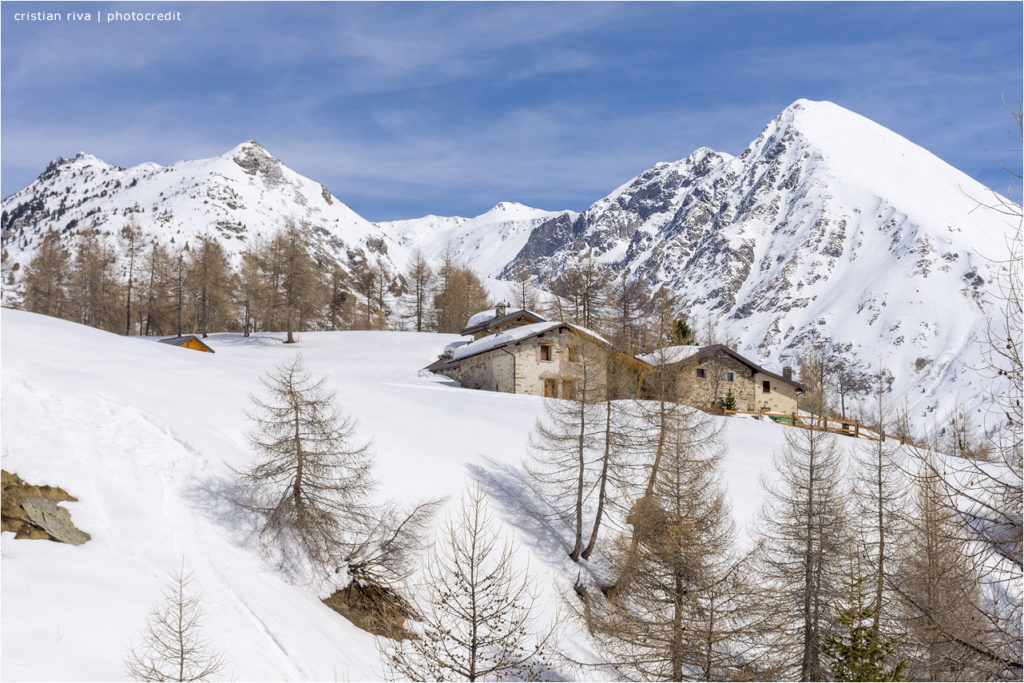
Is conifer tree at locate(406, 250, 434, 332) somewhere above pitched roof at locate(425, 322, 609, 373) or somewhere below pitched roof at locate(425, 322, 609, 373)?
above

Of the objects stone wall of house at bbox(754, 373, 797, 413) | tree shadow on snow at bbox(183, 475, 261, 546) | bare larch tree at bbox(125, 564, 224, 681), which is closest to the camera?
bare larch tree at bbox(125, 564, 224, 681)

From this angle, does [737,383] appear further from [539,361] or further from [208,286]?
[208,286]

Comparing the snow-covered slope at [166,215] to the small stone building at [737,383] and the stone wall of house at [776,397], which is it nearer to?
the small stone building at [737,383]

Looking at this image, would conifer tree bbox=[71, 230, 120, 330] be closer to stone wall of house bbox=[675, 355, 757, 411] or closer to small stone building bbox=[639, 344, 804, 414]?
small stone building bbox=[639, 344, 804, 414]

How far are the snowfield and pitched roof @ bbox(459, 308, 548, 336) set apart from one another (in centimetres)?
2571

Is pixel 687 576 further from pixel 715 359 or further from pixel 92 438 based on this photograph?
pixel 715 359

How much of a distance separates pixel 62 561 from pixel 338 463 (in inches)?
314

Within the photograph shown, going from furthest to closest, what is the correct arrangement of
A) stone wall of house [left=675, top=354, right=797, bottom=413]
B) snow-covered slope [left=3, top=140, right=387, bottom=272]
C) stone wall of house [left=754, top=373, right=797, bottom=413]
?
snow-covered slope [left=3, top=140, right=387, bottom=272]
stone wall of house [left=754, top=373, right=797, bottom=413]
stone wall of house [left=675, top=354, right=797, bottom=413]

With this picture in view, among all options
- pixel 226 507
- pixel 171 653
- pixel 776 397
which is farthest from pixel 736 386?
pixel 171 653

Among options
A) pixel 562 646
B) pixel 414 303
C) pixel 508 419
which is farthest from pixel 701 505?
pixel 414 303

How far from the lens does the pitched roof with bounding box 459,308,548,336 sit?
64.9 m

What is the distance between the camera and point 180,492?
20734 mm

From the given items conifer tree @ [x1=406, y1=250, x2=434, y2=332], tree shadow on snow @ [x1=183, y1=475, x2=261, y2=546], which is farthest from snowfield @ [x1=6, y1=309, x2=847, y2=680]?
conifer tree @ [x1=406, y1=250, x2=434, y2=332]

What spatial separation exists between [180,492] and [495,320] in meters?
48.3
